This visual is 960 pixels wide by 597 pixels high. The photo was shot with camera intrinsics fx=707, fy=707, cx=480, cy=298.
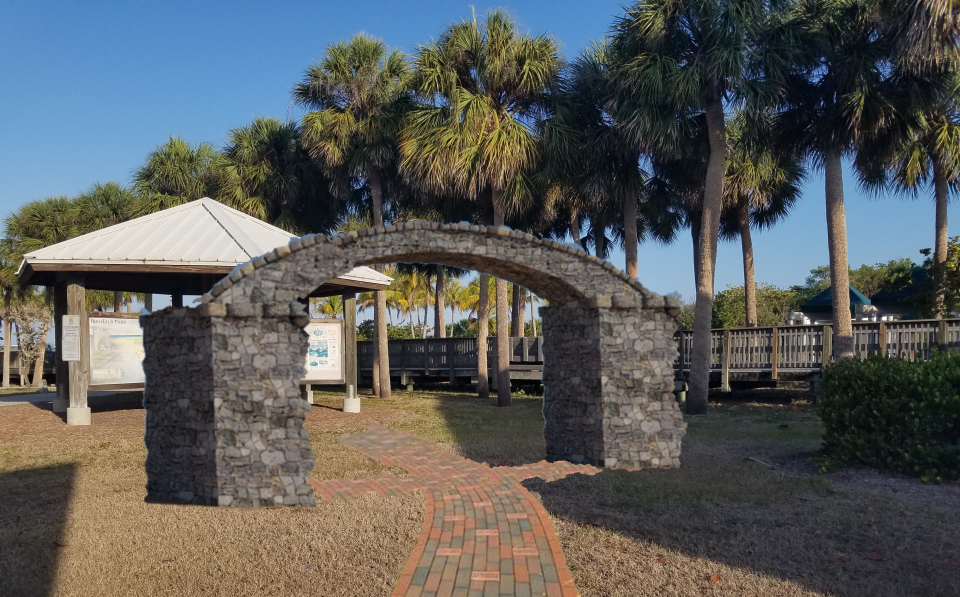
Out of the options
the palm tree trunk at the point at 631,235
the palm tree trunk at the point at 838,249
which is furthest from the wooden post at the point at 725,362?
the palm tree trunk at the point at 838,249

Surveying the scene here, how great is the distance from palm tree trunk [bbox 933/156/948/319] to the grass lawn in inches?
454

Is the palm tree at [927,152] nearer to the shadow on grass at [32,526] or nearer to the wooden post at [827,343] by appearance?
the wooden post at [827,343]

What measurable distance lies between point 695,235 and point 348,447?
16.2m

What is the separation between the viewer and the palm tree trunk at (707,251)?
16484 millimetres

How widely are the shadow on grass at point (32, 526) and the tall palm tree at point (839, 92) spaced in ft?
46.6

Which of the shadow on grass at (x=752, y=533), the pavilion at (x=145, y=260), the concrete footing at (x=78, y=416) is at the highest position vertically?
the pavilion at (x=145, y=260)

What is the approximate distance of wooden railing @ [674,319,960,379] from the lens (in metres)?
16.2

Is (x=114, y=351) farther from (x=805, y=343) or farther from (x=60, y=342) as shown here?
(x=805, y=343)

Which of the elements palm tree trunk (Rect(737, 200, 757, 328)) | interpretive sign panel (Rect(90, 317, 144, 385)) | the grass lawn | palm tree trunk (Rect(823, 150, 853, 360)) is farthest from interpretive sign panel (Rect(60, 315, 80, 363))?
palm tree trunk (Rect(737, 200, 757, 328))

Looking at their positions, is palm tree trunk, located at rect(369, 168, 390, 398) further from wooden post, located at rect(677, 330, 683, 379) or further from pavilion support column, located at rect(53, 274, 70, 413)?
wooden post, located at rect(677, 330, 683, 379)

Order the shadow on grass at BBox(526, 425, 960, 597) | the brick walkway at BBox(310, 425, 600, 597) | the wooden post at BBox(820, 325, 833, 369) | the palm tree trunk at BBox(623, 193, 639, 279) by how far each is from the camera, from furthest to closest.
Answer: the palm tree trunk at BBox(623, 193, 639, 279) < the wooden post at BBox(820, 325, 833, 369) < the brick walkway at BBox(310, 425, 600, 597) < the shadow on grass at BBox(526, 425, 960, 597)

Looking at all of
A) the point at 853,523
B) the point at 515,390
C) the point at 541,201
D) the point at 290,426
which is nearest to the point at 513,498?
the point at 290,426

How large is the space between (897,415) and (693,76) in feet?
30.2

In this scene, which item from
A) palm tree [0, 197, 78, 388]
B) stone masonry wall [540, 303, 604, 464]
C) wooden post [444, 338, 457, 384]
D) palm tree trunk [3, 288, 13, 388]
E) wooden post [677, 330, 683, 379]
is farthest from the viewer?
palm tree trunk [3, 288, 13, 388]
